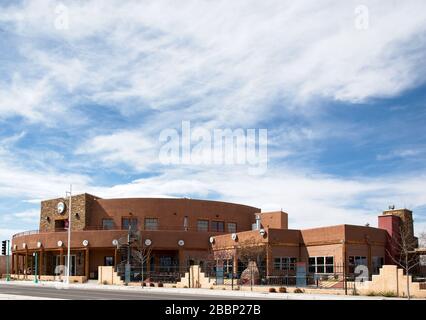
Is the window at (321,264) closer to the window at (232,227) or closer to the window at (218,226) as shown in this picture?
the window at (218,226)

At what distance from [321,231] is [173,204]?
2440cm

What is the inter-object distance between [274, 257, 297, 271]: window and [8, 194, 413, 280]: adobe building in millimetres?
87

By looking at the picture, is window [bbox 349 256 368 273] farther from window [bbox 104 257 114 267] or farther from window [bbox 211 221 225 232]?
window [bbox 104 257 114 267]

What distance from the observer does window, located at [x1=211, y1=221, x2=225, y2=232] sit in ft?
228

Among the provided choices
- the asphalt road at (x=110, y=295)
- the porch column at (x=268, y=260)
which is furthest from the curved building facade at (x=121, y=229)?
the asphalt road at (x=110, y=295)

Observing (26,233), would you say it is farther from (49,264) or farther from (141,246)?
(141,246)

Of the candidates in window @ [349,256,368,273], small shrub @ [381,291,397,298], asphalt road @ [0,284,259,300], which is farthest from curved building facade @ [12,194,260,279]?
small shrub @ [381,291,397,298]

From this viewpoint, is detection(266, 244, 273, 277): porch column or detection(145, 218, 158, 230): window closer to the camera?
detection(266, 244, 273, 277): porch column

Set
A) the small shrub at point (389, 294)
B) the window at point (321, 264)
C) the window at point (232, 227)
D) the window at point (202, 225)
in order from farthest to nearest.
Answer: the window at point (232, 227), the window at point (202, 225), the window at point (321, 264), the small shrub at point (389, 294)

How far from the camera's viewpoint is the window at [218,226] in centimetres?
6944

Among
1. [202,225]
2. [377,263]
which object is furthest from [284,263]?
[202,225]

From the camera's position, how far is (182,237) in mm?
61562

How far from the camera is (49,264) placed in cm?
6931
